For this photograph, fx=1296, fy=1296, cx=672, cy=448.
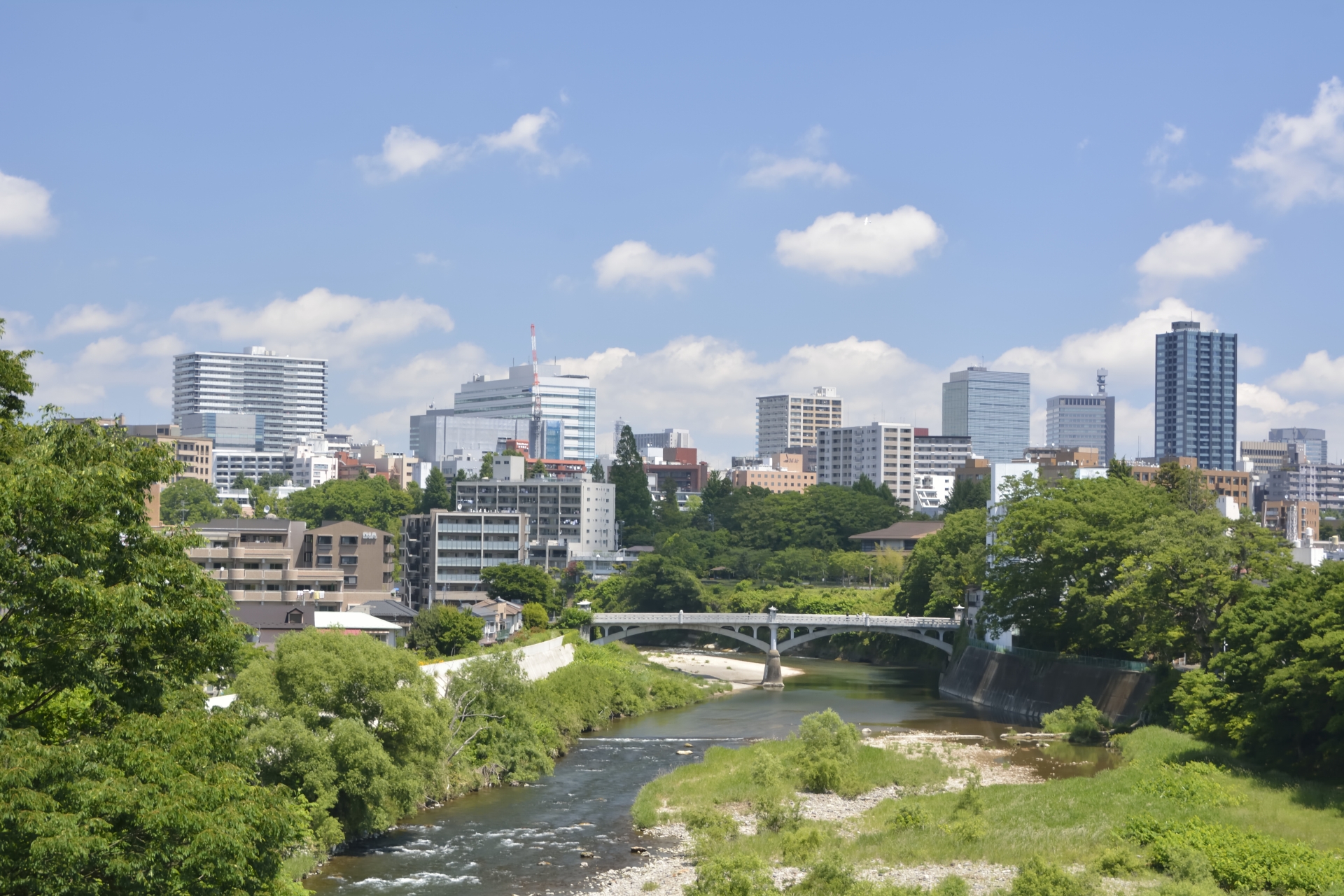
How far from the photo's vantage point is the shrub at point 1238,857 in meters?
26.4

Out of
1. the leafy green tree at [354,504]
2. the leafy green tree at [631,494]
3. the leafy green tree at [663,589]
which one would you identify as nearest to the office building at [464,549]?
the leafy green tree at [663,589]

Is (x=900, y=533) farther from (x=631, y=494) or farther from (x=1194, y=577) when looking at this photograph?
(x=1194, y=577)

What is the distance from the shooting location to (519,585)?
275 ft

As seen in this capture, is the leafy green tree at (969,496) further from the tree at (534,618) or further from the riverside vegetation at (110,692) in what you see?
the riverside vegetation at (110,692)

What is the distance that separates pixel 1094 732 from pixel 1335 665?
1731cm

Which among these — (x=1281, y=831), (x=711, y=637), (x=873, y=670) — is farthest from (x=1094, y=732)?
(x=711, y=637)

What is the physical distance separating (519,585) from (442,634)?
24.7 meters

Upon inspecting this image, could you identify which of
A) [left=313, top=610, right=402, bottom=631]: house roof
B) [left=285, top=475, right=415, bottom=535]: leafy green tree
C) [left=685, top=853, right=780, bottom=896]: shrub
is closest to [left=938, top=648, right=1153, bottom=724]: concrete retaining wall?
[left=685, top=853, right=780, bottom=896]: shrub

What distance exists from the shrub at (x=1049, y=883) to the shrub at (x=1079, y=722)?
24759 mm

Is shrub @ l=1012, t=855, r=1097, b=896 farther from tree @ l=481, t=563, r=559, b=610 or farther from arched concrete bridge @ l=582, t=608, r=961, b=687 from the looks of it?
tree @ l=481, t=563, r=559, b=610

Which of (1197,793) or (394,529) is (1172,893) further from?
(394,529)

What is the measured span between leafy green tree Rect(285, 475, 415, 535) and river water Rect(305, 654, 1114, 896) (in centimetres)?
7357

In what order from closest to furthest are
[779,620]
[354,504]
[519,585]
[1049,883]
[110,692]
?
[110,692]
[1049,883]
[779,620]
[519,585]
[354,504]

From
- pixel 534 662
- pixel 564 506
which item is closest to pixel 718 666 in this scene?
pixel 534 662
